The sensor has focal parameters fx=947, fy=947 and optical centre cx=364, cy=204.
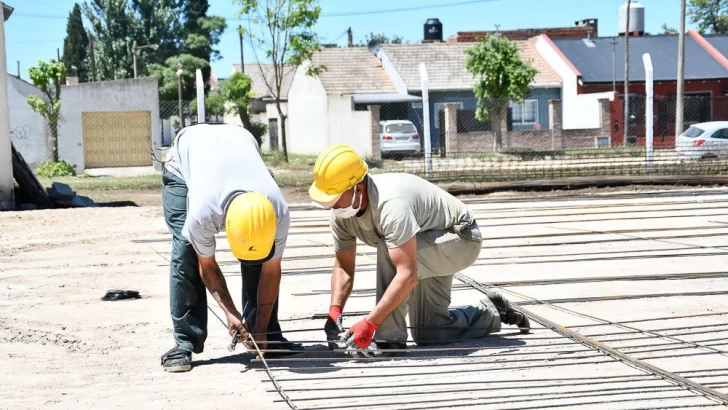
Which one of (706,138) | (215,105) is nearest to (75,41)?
(215,105)

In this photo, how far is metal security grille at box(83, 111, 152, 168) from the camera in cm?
3044

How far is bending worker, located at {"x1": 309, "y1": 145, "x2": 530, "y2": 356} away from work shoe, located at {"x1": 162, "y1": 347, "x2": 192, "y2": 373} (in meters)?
0.86

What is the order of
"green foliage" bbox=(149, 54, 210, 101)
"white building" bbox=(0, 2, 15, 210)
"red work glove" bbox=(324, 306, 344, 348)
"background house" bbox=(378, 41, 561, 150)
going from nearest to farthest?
"red work glove" bbox=(324, 306, 344, 348) → "white building" bbox=(0, 2, 15, 210) → "background house" bbox=(378, 41, 561, 150) → "green foliage" bbox=(149, 54, 210, 101)

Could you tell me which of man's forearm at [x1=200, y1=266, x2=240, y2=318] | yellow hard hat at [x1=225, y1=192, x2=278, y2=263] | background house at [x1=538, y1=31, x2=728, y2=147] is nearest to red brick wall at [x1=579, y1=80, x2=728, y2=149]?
background house at [x1=538, y1=31, x2=728, y2=147]

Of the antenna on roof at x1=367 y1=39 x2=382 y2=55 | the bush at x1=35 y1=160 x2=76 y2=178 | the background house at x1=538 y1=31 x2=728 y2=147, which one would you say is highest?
the antenna on roof at x1=367 y1=39 x2=382 y2=55

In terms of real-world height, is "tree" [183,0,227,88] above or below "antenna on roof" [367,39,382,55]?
above

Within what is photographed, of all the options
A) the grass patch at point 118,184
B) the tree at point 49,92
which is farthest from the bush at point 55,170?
the grass patch at point 118,184

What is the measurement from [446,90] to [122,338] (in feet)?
109

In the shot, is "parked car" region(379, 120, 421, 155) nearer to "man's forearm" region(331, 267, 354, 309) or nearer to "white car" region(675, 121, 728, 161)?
"white car" region(675, 121, 728, 161)

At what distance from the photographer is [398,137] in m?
31.6

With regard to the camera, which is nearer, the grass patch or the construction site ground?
the construction site ground

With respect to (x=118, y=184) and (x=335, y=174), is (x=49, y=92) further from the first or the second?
(x=335, y=174)

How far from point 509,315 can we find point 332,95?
32487 millimetres

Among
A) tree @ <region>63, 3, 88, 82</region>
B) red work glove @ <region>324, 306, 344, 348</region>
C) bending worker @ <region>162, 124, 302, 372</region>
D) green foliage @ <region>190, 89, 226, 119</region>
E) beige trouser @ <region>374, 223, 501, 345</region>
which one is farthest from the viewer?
tree @ <region>63, 3, 88, 82</region>
